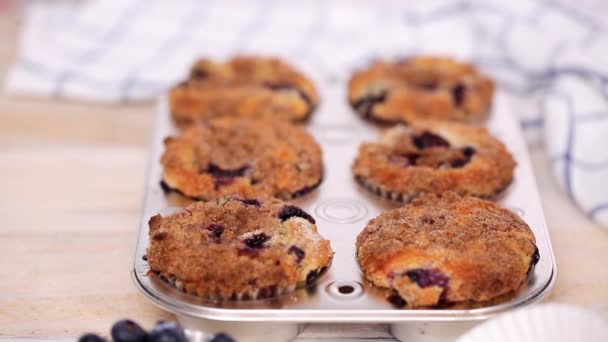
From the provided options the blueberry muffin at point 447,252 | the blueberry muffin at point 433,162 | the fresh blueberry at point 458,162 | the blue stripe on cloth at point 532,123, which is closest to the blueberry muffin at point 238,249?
the blueberry muffin at point 447,252

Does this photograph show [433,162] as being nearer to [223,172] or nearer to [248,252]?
[223,172]

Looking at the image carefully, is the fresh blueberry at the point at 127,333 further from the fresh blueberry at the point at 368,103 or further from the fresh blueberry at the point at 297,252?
the fresh blueberry at the point at 368,103

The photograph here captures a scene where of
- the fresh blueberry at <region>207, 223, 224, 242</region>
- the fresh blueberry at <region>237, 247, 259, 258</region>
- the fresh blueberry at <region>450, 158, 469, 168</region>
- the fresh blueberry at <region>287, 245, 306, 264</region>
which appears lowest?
the fresh blueberry at <region>450, 158, 469, 168</region>

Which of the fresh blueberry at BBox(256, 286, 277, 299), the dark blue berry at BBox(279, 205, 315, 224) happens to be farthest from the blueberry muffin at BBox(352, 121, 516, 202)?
the fresh blueberry at BBox(256, 286, 277, 299)

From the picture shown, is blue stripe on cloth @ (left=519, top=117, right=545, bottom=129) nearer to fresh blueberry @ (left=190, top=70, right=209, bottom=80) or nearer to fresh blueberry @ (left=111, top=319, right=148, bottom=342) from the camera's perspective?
fresh blueberry @ (left=190, top=70, right=209, bottom=80)

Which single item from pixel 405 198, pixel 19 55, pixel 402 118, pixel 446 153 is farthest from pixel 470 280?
pixel 19 55

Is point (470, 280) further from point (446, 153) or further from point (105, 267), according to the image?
point (105, 267)

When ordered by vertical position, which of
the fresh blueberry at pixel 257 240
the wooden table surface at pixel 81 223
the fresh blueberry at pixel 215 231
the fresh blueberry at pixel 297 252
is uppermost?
the fresh blueberry at pixel 215 231
